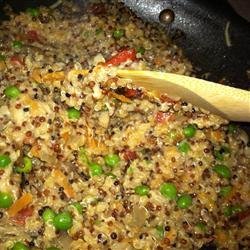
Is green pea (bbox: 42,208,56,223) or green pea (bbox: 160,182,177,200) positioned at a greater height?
green pea (bbox: 160,182,177,200)

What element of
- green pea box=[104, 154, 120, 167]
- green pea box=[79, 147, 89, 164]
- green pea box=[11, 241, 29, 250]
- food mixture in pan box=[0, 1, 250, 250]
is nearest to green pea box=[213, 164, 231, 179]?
food mixture in pan box=[0, 1, 250, 250]

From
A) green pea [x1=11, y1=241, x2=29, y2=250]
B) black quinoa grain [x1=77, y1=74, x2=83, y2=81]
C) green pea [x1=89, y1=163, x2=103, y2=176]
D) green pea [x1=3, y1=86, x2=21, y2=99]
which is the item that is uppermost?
black quinoa grain [x1=77, y1=74, x2=83, y2=81]

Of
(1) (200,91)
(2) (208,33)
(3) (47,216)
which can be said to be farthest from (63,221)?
(2) (208,33)

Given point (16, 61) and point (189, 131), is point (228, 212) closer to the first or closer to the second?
point (189, 131)

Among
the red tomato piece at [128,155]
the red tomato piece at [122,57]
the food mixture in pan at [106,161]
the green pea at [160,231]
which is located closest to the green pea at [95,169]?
the food mixture in pan at [106,161]

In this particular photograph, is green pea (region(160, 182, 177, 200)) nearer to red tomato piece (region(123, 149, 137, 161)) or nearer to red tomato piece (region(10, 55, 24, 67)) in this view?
red tomato piece (region(123, 149, 137, 161))

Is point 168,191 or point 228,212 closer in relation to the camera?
point 168,191

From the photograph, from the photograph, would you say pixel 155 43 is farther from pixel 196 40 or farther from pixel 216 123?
pixel 216 123
